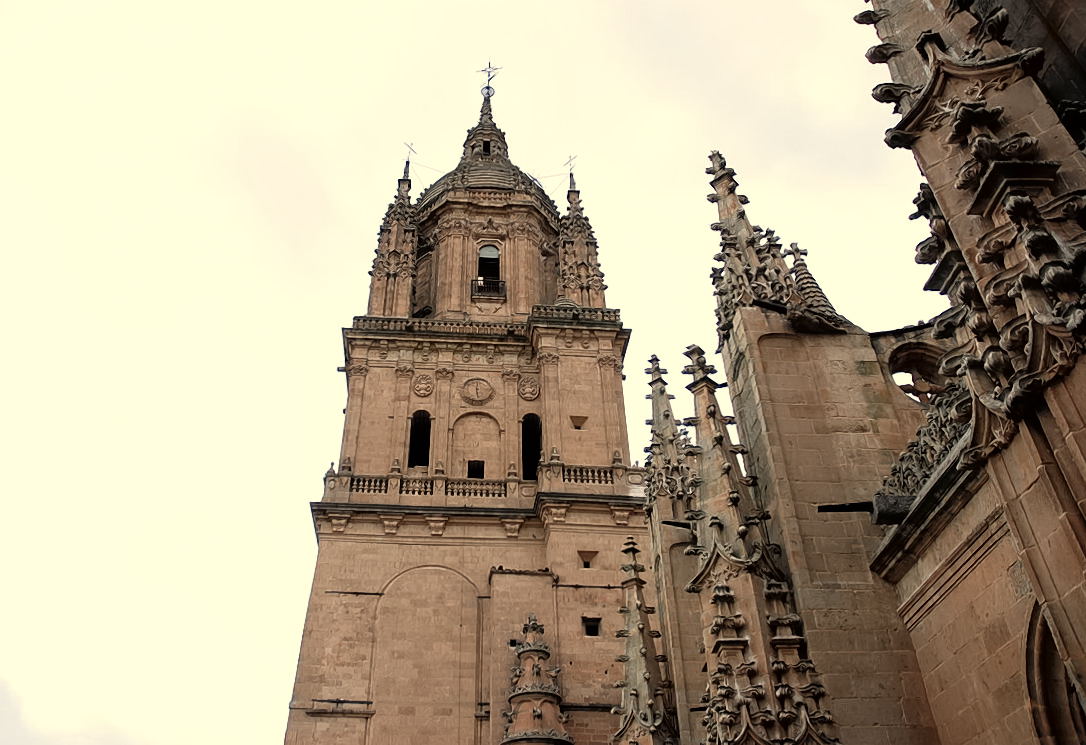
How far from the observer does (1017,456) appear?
5441 mm

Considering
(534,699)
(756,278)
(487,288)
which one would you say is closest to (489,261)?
(487,288)

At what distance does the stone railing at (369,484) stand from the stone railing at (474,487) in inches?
70.6

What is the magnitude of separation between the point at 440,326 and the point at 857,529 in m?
23.4

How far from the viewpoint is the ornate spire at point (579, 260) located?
33750 mm

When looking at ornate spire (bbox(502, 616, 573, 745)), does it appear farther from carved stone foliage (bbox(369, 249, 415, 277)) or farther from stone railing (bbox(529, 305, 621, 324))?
carved stone foliage (bbox(369, 249, 415, 277))

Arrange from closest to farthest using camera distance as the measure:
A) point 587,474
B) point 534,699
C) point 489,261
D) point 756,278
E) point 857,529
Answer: point 857,529, point 756,278, point 534,699, point 587,474, point 489,261

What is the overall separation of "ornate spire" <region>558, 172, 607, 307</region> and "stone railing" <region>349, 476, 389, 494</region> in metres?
9.85

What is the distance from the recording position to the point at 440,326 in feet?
104

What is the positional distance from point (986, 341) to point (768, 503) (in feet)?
14.6

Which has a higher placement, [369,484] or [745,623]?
[369,484]

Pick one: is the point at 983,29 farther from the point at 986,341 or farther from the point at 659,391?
the point at 659,391

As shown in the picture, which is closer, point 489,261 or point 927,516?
point 927,516

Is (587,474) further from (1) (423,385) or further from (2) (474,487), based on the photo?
(1) (423,385)

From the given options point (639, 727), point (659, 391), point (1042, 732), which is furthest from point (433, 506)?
point (1042, 732)
